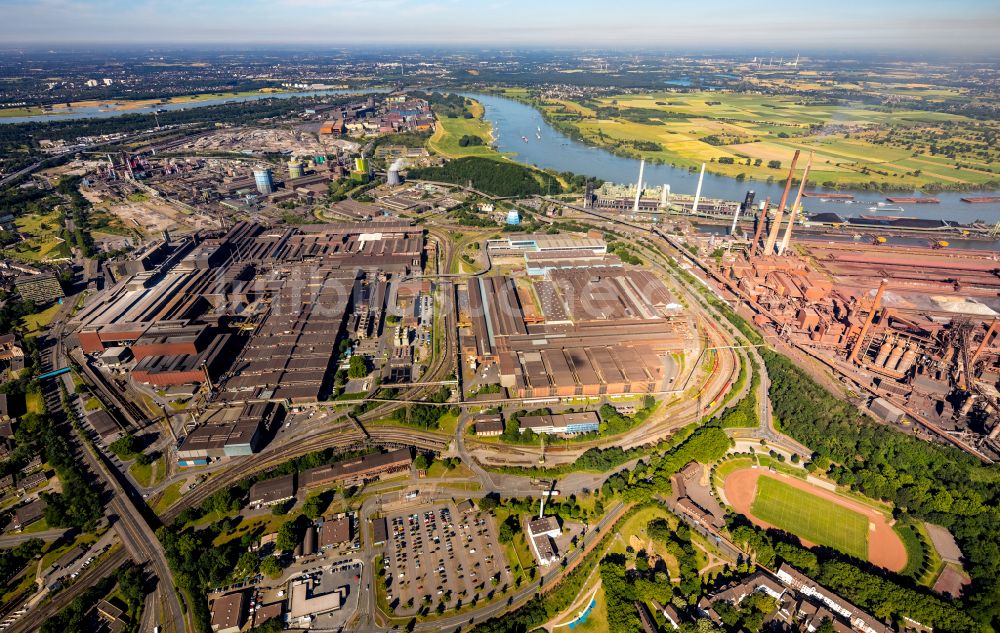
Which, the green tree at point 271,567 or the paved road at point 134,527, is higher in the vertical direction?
the green tree at point 271,567

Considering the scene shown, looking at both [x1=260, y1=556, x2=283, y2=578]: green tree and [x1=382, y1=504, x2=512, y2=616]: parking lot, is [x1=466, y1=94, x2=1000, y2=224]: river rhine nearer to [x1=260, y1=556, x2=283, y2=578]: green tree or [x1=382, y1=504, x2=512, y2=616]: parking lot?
[x1=382, y1=504, x2=512, y2=616]: parking lot

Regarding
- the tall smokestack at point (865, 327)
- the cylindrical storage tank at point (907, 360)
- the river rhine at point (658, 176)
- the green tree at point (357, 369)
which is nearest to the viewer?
the cylindrical storage tank at point (907, 360)

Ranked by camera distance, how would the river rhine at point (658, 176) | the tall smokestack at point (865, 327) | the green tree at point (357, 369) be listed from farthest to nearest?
1. the river rhine at point (658, 176)
2. the tall smokestack at point (865, 327)
3. the green tree at point (357, 369)

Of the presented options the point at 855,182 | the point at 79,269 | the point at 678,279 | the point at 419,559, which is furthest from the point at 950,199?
the point at 79,269

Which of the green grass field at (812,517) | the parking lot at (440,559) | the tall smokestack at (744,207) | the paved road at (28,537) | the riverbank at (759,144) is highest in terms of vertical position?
the riverbank at (759,144)

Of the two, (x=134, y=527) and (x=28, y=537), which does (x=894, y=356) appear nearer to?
(x=134, y=527)

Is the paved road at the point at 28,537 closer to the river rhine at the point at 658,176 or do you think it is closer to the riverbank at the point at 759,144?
the river rhine at the point at 658,176

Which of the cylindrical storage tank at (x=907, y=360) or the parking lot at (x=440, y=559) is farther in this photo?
the cylindrical storage tank at (x=907, y=360)

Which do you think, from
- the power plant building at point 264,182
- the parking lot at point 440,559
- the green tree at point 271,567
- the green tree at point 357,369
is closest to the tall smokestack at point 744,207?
the green tree at point 357,369
